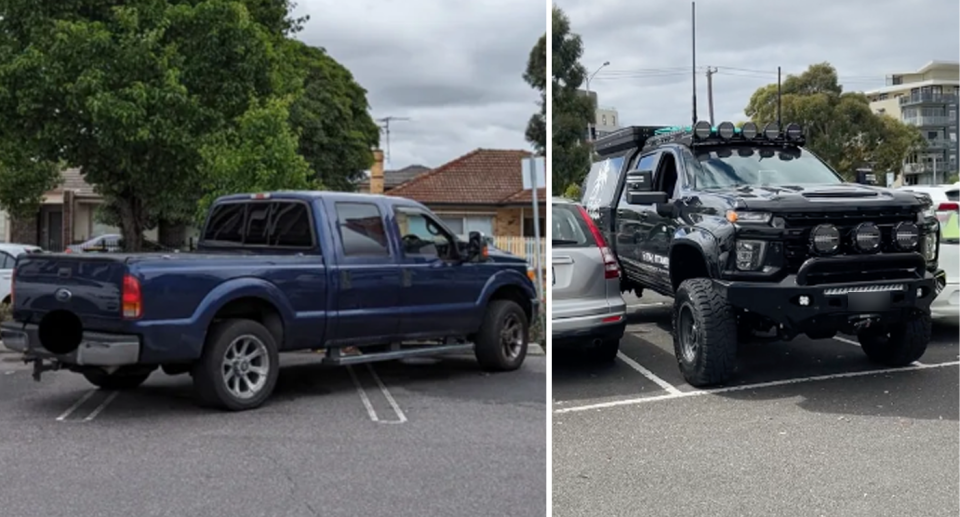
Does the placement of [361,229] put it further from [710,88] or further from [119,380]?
[710,88]

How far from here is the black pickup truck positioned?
18.2ft

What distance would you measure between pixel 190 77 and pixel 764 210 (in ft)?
28.0

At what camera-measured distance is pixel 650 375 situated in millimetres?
6207

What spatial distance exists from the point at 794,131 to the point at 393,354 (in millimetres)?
3682

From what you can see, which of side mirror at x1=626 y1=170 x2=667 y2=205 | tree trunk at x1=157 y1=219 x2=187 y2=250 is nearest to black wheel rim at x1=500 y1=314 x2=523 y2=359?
side mirror at x1=626 y1=170 x2=667 y2=205

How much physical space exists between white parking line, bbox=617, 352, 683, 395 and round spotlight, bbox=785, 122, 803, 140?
1.58 m

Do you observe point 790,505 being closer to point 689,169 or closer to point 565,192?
point 565,192

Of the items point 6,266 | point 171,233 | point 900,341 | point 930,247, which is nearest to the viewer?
point 930,247

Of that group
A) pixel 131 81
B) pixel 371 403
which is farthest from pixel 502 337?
pixel 131 81

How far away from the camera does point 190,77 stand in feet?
40.6

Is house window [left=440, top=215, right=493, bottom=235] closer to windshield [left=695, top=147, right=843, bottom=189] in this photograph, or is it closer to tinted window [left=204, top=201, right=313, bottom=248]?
tinted window [left=204, top=201, right=313, bottom=248]

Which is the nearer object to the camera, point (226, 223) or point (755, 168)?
point (755, 168)

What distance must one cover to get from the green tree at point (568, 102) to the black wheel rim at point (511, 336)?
6069mm

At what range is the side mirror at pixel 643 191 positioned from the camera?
607cm
